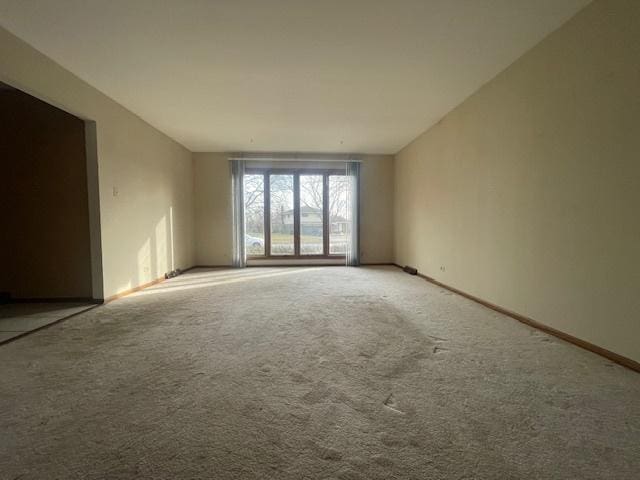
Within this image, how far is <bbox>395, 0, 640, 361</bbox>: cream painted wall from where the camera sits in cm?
182

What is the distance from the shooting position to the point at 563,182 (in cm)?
226

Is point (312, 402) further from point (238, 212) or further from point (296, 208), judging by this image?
point (296, 208)

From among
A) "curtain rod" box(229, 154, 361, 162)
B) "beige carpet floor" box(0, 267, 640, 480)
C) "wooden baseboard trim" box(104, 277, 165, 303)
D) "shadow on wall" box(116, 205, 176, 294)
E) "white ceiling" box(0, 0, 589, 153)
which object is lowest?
"beige carpet floor" box(0, 267, 640, 480)

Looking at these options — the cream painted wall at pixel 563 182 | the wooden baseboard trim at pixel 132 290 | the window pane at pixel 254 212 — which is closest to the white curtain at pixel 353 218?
the window pane at pixel 254 212

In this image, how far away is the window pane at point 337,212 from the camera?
21.2 ft

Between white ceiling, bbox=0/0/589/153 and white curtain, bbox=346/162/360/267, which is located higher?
white ceiling, bbox=0/0/589/153

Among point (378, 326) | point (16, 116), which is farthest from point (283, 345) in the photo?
point (16, 116)

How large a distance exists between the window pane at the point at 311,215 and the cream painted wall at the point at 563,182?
3278 mm

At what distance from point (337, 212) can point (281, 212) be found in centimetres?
124

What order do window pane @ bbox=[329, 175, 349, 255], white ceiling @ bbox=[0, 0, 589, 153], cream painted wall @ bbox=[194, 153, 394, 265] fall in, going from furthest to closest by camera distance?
window pane @ bbox=[329, 175, 349, 255] < cream painted wall @ bbox=[194, 153, 394, 265] < white ceiling @ bbox=[0, 0, 589, 153]

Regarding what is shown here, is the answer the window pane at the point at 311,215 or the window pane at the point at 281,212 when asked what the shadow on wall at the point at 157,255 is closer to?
the window pane at the point at 281,212

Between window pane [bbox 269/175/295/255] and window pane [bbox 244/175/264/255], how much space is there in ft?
0.79

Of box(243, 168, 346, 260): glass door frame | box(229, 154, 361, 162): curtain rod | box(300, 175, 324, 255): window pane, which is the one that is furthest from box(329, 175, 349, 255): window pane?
box(229, 154, 361, 162): curtain rod

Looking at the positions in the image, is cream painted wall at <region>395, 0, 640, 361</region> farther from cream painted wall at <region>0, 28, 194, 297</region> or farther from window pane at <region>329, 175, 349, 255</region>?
cream painted wall at <region>0, 28, 194, 297</region>
